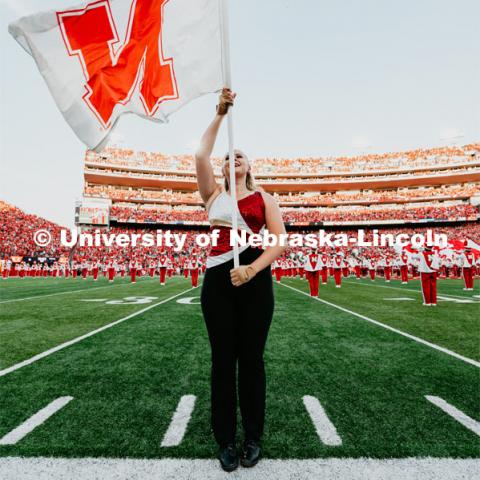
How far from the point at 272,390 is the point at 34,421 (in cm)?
176

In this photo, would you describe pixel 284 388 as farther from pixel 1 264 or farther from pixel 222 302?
pixel 1 264

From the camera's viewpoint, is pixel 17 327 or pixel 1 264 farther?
pixel 1 264

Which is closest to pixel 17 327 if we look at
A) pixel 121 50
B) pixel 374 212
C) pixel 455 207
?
pixel 121 50

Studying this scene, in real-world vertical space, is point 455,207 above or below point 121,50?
above

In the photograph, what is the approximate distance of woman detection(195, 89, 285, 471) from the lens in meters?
1.95

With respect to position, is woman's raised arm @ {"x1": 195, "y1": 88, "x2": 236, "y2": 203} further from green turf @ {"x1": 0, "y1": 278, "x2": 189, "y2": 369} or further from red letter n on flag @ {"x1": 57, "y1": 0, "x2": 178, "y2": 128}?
green turf @ {"x1": 0, "y1": 278, "x2": 189, "y2": 369}

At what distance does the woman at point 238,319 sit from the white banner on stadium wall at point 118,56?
125 cm

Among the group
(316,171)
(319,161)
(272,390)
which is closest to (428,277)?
(272,390)

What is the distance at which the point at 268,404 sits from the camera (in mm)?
2637

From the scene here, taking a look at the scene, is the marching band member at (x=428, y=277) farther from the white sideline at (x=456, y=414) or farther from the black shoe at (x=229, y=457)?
the black shoe at (x=229, y=457)

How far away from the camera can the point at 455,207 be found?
45875 millimetres

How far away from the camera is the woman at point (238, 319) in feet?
6.40

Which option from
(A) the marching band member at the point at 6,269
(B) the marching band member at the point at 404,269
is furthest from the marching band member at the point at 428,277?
(A) the marching band member at the point at 6,269

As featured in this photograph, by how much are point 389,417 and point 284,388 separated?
868 mm
